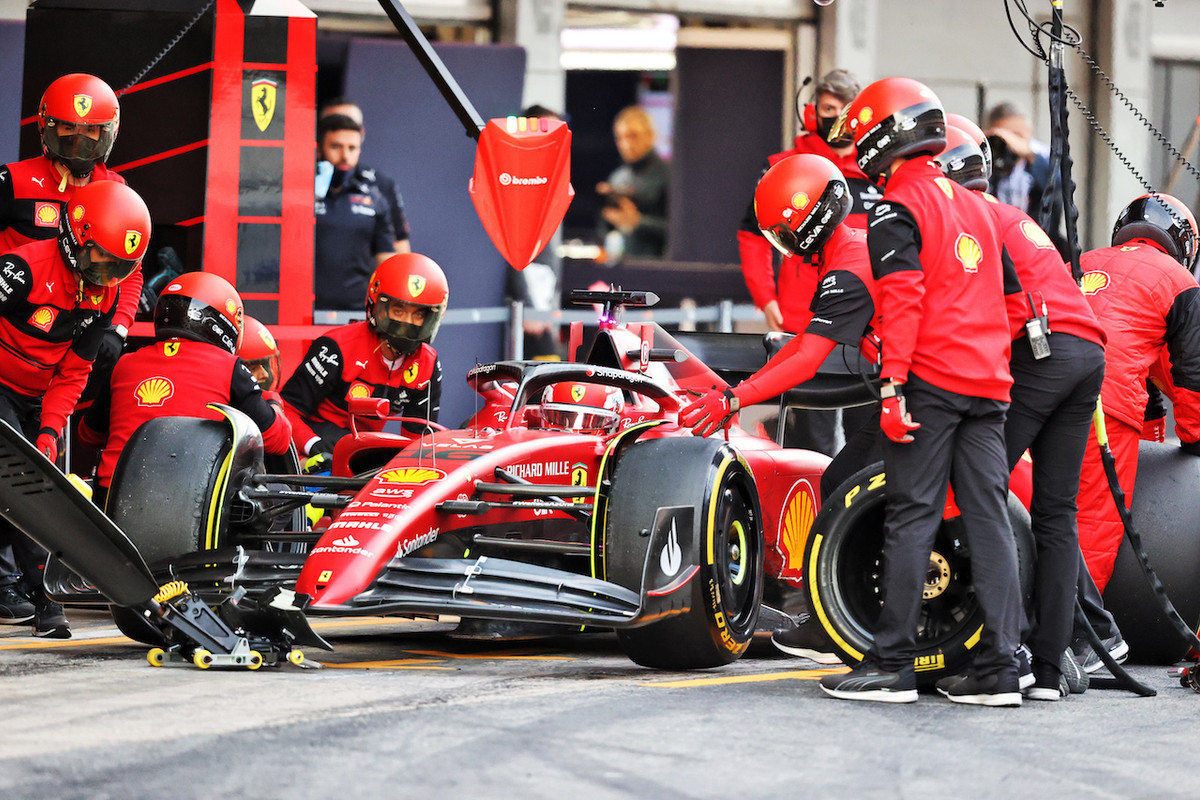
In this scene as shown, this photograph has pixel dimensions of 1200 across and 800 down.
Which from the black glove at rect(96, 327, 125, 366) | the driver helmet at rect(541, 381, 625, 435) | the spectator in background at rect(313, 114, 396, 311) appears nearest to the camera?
the driver helmet at rect(541, 381, 625, 435)

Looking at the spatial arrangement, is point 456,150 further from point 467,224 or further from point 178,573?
point 178,573

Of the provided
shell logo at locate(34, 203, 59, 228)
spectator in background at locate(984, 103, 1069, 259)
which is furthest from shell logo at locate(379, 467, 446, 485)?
spectator in background at locate(984, 103, 1069, 259)

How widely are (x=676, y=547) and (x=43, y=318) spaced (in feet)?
10.5

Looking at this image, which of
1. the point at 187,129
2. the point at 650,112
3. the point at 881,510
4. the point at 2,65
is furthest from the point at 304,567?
the point at 650,112

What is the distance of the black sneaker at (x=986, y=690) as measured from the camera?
560cm

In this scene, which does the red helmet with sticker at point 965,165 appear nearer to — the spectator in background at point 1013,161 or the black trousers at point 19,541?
the black trousers at point 19,541

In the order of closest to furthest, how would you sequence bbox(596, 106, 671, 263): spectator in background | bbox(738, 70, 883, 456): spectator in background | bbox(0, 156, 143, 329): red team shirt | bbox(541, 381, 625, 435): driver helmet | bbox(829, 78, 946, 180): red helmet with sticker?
1. bbox(829, 78, 946, 180): red helmet with sticker
2. bbox(541, 381, 625, 435): driver helmet
3. bbox(0, 156, 143, 329): red team shirt
4. bbox(738, 70, 883, 456): spectator in background
5. bbox(596, 106, 671, 263): spectator in background

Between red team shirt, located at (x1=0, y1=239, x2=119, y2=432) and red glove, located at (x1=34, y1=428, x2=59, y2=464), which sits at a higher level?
red team shirt, located at (x1=0, y1=239, x2=119, y2=432)

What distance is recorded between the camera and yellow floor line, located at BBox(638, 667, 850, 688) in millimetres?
5859

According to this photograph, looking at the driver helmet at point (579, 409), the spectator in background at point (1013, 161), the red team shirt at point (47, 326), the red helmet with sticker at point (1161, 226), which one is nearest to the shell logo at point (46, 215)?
the red team shirt at point (47, 326)

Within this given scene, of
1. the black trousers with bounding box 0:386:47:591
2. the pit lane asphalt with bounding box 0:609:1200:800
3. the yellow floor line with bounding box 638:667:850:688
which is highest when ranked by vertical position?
the black trousers with bounding box 0:386:47:591

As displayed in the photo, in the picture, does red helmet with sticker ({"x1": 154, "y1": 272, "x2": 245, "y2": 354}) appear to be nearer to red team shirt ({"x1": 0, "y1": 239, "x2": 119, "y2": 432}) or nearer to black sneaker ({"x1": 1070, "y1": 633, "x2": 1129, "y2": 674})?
red team shirt ({"x1": 0, "y1": 239, "x2": 119, "y2": 432})

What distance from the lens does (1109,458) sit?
20.9 ft

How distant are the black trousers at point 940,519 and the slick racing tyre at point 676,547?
0.69m
